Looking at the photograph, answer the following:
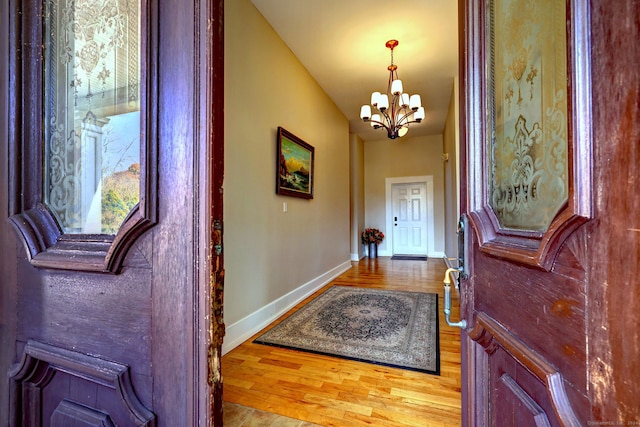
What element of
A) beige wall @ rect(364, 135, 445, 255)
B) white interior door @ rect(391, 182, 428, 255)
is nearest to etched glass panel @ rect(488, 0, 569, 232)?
beige wall @ rect(364, 135, 445, 255)

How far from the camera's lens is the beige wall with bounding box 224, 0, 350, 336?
7.07 ft

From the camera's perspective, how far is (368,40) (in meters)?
2.99

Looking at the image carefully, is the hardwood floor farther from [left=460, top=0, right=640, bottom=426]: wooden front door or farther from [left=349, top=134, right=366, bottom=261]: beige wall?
[left=349, top=134, right=366, bottom=261]: beige wall

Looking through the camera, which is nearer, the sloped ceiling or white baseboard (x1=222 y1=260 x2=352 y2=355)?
white baseboard (x1=222 y1=260 x2=352 y2=355)

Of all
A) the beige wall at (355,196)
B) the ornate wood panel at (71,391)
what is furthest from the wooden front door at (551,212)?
the beige wall at (355,196)

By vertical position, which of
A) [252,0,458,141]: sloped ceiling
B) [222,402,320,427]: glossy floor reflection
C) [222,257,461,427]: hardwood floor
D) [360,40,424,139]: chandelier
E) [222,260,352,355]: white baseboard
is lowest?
[222,257,461,427]: hardwood floor

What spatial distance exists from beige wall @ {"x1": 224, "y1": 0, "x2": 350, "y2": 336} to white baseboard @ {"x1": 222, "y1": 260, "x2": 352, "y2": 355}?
0.15ft

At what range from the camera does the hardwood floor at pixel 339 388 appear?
4.45ft

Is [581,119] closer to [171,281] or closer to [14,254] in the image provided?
[171,281]

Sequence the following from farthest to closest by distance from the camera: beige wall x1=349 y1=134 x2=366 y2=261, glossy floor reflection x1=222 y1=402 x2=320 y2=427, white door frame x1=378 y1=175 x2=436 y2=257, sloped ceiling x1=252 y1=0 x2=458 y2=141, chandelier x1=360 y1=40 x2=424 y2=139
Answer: white door frame x1=378 y1=175 x2=436 y2=257, beige wall x1=349 y1=134 x2=366 y2=261, chandelier x1=360 y1=40 x2=424 y2=139, sloped ceiling x1=252 y1=0 x2=458 y2=141, glossy floor reflection x1=222 y1=402 x2=320 y2=427

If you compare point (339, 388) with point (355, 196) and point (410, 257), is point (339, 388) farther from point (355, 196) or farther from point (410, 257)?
point (410, 257)

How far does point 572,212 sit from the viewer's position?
342 millimetres

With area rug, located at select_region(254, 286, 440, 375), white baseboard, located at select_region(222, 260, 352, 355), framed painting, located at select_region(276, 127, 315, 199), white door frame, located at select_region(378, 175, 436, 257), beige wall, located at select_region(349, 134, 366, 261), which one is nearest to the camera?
area rug, located at select_region(254, 286, 440, 375)

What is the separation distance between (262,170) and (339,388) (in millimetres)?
1818
